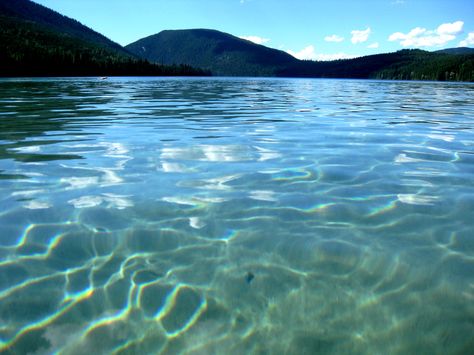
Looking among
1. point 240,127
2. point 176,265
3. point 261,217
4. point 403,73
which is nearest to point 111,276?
point 176,265

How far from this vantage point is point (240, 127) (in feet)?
32.0

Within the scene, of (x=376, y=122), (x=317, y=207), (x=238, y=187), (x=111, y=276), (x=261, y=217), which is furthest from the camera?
(x=376, y=122)

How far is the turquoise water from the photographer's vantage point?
223 centimetres

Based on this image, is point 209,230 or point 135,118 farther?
point 135,118

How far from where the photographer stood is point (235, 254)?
309cm

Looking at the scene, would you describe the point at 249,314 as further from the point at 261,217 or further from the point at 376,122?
the point at 376,122

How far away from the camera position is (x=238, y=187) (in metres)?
4.71

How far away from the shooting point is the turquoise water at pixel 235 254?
2.23 m

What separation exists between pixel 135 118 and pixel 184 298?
9860 millimetres

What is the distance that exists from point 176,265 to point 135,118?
945 cm

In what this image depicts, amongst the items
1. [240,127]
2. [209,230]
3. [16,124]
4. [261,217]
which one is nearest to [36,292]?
[209,230]

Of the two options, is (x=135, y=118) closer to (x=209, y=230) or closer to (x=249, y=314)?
(x=209, y=230)

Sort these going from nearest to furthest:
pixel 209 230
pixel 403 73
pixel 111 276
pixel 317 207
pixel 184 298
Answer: pixel 184 298 → pixel 111 276 → pixel 209 230 → pixel 317 207 → pixel 403 73

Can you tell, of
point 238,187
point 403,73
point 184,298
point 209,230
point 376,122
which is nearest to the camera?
point 184,298
